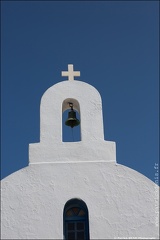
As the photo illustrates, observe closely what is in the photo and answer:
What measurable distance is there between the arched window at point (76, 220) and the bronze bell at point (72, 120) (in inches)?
84.3

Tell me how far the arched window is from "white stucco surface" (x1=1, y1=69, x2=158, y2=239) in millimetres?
177

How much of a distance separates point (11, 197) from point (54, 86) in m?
2.80

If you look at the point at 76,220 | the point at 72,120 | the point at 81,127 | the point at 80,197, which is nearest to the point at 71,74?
the point at 72,120

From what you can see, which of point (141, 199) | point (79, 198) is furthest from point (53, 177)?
point (141, 199)

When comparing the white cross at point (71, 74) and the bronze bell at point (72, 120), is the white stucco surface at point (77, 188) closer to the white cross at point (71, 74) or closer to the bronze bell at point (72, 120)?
the bronze bell at point (72, 120)

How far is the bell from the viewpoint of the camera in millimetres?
9789

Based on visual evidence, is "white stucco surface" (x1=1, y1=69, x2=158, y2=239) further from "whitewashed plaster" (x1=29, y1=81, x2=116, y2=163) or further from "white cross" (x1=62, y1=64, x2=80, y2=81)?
"white cross" (x1=62, y1=64, x2=80, y2=81)

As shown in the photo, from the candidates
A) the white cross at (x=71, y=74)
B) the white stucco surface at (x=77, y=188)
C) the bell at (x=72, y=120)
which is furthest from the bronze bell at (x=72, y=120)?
the white cross at (x=71, y=74)

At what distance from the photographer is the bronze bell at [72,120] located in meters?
9.79

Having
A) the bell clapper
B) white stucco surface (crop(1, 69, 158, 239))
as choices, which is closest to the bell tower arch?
white stucco surface (crop(1, 69, 158, 239))

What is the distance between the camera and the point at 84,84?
31.7ft

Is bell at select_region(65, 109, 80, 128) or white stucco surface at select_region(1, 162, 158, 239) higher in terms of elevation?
bell at select_region(65, 109, 80, 128)

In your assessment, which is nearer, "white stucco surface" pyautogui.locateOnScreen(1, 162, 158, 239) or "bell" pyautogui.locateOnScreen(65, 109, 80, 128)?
"white stucco surface" pyautogui.locateOnScreen(1, 162, 158, 239)

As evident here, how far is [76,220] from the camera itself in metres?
8.31
